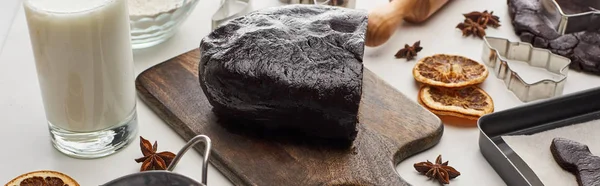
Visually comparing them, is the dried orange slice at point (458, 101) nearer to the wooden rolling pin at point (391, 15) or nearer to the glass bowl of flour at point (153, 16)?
the wooden rolling pin at point (391, 15)

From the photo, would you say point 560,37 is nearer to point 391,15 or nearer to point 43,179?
point 391,15

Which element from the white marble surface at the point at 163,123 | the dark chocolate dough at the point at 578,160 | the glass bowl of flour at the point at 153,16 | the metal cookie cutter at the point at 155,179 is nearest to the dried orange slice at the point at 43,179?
the white marble surface at the point at 163,123

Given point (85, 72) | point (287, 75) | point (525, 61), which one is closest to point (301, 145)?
point (287, 75)

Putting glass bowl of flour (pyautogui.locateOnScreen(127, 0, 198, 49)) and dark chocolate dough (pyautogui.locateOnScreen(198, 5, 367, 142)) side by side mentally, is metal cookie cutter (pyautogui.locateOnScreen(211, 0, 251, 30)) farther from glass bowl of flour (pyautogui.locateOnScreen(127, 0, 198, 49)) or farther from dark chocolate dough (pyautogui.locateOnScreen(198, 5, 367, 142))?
dark chocolate dough (pyautogui.locateOnScreen(198, 5, 367, 142))

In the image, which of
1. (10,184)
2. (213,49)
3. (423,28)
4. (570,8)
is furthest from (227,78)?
(570,8)

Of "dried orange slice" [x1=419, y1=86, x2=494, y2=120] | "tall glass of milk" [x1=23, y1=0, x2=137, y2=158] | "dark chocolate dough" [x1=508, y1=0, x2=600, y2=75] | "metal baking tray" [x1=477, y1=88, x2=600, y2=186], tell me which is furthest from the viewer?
"dark chocolate dough" [x1=508, y1=0, x2=600, y2=75]

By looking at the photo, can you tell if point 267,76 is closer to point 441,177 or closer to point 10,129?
point 441,177

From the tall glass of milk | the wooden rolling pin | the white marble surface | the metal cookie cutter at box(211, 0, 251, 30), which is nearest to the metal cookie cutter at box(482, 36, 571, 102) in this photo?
the white marble surface
